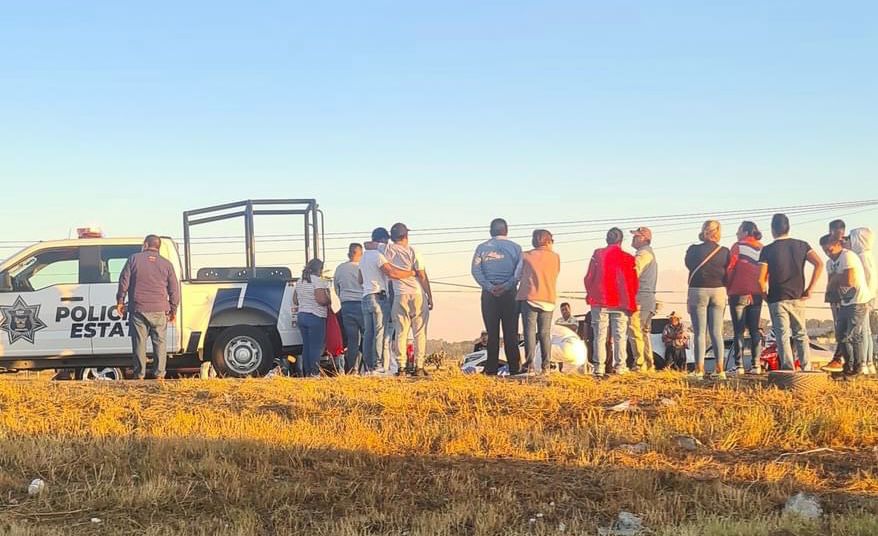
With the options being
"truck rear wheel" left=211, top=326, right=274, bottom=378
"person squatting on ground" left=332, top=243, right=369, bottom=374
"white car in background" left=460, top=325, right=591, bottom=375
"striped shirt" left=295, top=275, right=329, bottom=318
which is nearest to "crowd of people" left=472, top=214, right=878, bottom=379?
"person squatting on ground" left=332, top=243, right=369, bottom=374

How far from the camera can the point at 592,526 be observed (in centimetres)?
500

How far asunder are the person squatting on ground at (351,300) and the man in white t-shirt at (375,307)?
319 millimetres

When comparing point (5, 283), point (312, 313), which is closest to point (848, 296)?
point (312, 313)

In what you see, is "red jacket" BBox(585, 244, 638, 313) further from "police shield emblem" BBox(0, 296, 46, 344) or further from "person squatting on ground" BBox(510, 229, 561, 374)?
"police shield emblem" BBox(0, 296, 46, 344)

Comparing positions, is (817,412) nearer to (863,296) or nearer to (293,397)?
(863,296)

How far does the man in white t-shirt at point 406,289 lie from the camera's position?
10.4 metres

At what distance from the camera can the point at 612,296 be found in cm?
974

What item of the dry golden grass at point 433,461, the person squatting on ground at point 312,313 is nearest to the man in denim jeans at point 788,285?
the dry golden grass at point 433,461

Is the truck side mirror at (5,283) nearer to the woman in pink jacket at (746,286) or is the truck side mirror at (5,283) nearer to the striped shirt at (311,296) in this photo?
the striped shirt at (311,296)

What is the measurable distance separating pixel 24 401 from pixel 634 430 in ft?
17.9

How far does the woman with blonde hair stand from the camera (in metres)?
9.38

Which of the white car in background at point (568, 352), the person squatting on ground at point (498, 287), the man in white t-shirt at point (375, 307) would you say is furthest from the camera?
the white car in background at point (568, 352)

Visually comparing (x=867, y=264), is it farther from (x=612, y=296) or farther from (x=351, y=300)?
(x=351, y=300)

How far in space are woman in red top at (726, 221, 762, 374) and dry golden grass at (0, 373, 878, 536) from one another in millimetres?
1594
